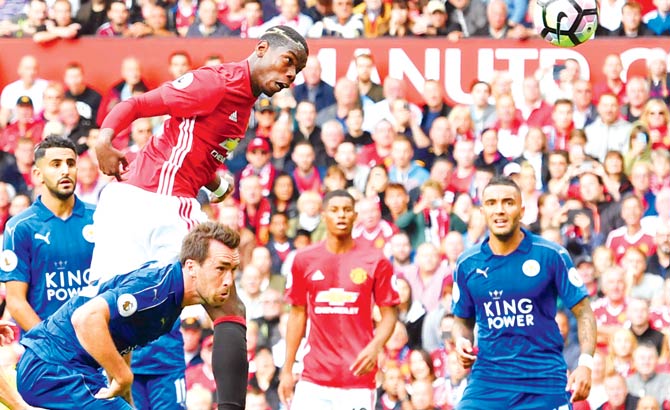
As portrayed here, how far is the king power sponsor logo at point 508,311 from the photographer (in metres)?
10.9

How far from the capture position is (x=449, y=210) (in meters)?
15.1

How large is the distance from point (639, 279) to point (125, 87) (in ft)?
18.7

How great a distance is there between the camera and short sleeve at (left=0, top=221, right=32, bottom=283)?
35.7 ft

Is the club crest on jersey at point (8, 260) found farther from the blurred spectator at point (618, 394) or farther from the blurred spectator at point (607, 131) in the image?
the blurred spectator at point (607, 131)

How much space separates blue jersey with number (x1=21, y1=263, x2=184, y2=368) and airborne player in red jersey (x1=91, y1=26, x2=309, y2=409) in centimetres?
82

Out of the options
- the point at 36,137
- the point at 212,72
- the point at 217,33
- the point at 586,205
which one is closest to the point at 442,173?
the point at 586,205

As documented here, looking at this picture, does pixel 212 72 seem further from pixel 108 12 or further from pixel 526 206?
pixel 108 12

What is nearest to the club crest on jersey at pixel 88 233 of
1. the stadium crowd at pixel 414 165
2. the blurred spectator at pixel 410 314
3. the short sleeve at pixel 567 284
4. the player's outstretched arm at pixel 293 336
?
the player's outstretched arm at pixel 293 336

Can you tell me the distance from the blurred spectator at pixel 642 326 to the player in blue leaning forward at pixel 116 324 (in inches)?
221

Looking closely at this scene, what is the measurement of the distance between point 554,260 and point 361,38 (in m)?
6.26

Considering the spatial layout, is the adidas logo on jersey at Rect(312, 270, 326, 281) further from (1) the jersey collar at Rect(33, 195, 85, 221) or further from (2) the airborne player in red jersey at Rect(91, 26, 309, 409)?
(2) the airborne player in red jersey at Rect(91, 26, 309, 409)

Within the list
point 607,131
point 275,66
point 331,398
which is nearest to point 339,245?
point 331,398

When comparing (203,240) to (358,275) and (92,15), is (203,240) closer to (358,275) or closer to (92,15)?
(358,275)

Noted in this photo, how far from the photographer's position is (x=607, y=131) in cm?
1537
